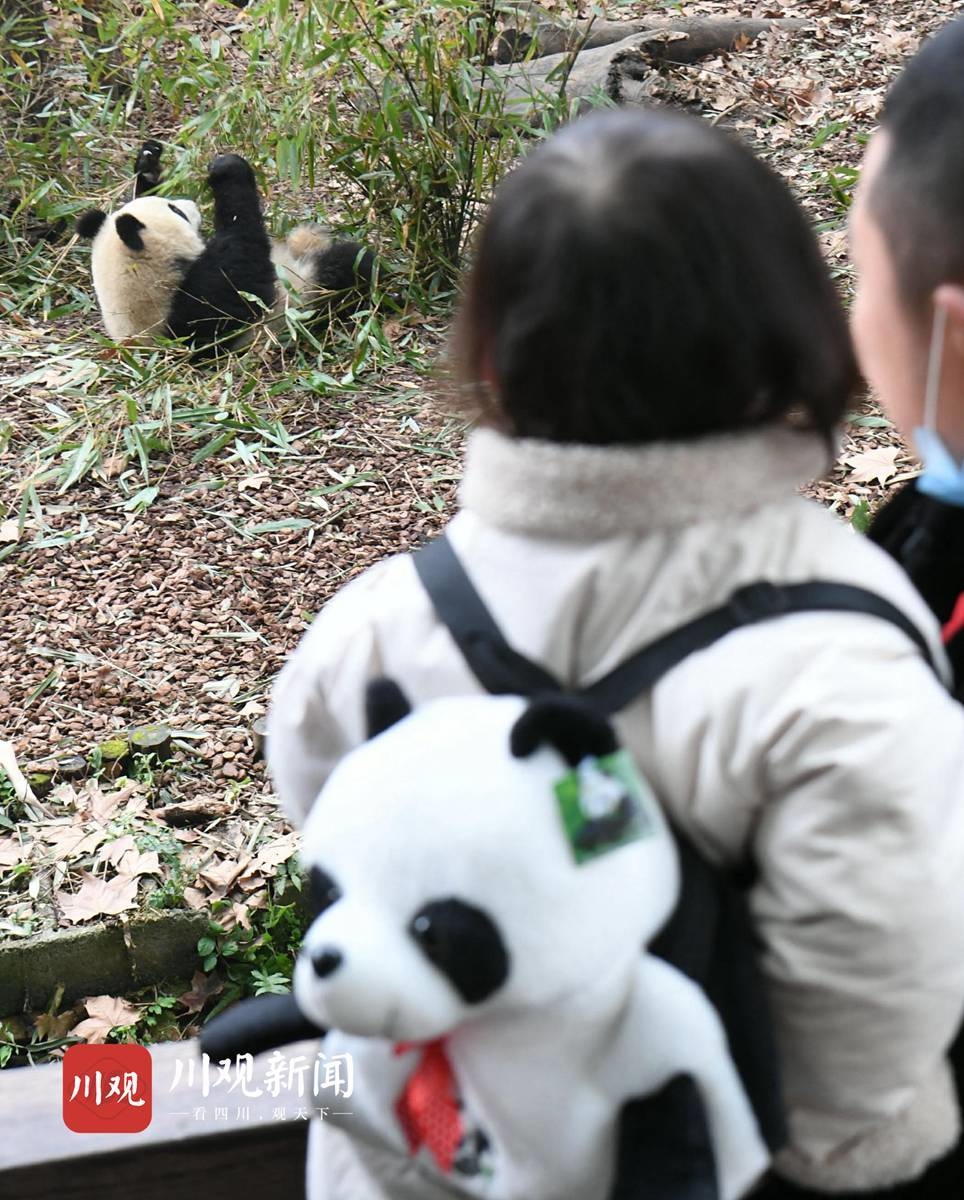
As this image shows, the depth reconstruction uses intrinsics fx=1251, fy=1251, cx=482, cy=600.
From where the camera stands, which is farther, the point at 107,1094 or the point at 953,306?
the point at 107,1094

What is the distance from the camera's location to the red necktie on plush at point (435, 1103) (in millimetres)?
878

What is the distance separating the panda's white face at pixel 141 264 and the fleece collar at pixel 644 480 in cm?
309

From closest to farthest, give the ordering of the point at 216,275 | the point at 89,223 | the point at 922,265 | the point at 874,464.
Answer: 1. the point at 922,265
2. the point at 874,464
3. the point at 216,275
4. the point at 89,223

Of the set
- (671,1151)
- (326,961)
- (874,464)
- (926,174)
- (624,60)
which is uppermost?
(926,174)

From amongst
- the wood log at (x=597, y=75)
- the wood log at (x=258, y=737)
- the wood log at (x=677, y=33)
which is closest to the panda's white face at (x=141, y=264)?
the wood log at (x=597, y=75)

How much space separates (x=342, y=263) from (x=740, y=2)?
302 centimetres

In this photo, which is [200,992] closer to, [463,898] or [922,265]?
[463,898]

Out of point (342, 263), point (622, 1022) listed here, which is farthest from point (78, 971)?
point (342, 263)

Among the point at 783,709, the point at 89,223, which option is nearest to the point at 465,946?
the point at 783,709

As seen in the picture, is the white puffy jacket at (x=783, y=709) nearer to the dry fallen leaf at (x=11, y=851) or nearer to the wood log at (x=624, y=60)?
the dry fallen leaf at (x=11, y=851)

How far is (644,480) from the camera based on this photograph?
2.85 feet

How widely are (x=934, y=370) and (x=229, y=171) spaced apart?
310cm

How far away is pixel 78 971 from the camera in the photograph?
6.95 feet

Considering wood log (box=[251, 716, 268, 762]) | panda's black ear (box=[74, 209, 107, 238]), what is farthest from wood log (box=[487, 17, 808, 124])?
wood log (box=[251, 716, 268, 762])
